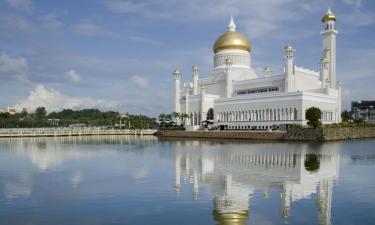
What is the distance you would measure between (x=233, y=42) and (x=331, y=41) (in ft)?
56.5

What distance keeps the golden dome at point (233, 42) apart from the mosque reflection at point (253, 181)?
50.9 m

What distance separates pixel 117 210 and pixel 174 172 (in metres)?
7.30

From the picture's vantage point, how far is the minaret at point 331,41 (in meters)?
62.4

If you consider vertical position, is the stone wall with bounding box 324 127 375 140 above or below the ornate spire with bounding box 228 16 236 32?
below

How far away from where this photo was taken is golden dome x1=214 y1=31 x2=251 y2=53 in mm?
71500

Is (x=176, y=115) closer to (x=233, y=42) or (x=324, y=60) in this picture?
(x=233, y=42)

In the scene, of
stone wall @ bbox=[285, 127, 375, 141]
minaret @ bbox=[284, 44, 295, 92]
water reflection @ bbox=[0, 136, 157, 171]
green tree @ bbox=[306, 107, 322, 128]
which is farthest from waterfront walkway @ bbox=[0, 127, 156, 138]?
stone wall @ bbox=[285, 127, 375, 141]

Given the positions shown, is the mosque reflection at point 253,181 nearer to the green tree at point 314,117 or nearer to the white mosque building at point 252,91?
the green tree at point 314,117

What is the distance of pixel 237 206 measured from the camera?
1094cm

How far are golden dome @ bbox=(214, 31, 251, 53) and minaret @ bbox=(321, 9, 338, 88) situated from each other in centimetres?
1423

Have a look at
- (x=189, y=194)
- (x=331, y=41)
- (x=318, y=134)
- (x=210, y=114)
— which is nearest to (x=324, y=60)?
(x=331, y=41)

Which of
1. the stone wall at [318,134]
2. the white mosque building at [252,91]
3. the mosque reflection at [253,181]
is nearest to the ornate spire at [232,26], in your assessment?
the white mosque building at [252,91]

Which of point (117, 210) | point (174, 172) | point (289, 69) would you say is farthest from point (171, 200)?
point (289, 69)

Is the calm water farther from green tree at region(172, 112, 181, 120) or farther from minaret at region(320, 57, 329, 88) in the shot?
green tree at region(172, 112, 181, 120)
